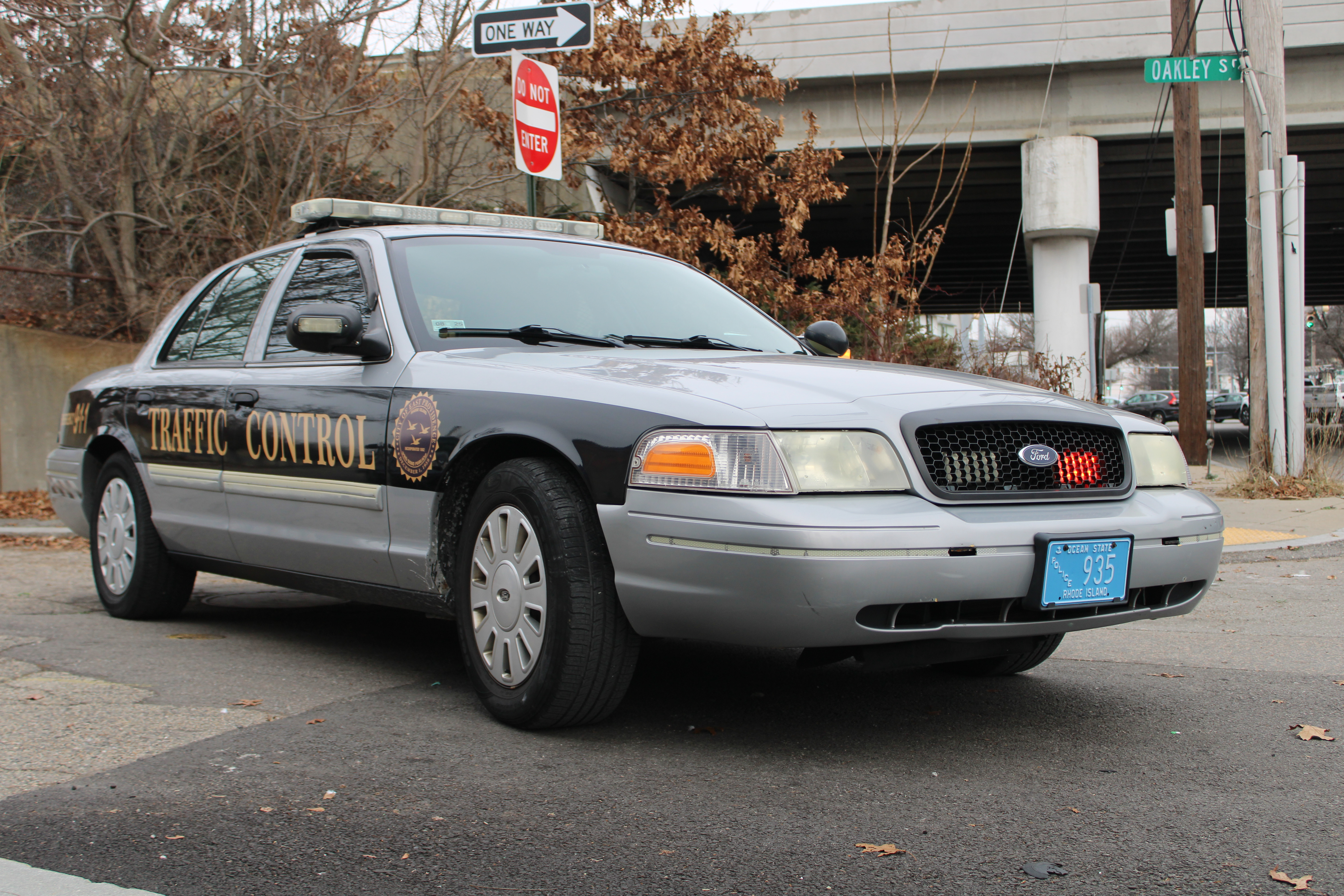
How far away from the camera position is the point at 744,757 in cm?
350

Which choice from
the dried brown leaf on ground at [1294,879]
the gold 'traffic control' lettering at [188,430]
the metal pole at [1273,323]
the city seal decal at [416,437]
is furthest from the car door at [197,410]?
the metal pole at [1273,323]

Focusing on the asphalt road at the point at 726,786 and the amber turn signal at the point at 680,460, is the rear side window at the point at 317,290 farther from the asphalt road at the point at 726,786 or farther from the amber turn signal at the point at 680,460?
the amber turn signal at the point at 680,460

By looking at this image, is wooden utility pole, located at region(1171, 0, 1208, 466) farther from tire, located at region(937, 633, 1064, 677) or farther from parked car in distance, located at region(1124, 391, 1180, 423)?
parked car in distance, located at region(1124, 391, 1180, 423)

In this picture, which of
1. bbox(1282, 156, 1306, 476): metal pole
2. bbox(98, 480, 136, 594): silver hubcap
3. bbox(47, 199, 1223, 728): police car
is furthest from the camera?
bbox(1282, 156, 1306, 476): metal pole

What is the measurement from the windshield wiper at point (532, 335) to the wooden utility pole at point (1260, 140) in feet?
32.5

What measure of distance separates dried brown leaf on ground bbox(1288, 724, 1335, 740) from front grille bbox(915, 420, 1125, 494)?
93 centimetres

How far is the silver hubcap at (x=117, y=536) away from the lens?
568 centimetres

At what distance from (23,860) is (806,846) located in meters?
1.70

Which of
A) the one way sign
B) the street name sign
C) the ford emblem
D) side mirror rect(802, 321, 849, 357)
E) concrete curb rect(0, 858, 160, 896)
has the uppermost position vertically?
the street name sign

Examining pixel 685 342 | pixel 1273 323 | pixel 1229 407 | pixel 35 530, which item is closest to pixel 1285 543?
pixel 1273 323

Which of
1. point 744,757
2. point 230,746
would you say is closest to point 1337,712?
point 744,757

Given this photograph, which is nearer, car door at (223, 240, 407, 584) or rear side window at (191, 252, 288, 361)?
car door at (223, 240, 407, 584)

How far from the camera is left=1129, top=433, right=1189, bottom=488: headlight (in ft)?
12.8

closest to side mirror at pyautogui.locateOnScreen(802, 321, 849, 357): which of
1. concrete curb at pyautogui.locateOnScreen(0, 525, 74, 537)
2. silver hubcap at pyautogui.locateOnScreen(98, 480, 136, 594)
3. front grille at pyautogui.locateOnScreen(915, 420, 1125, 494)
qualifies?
front grille at pyautogui.locateOnScreen(915, 420, 1125, 494)
